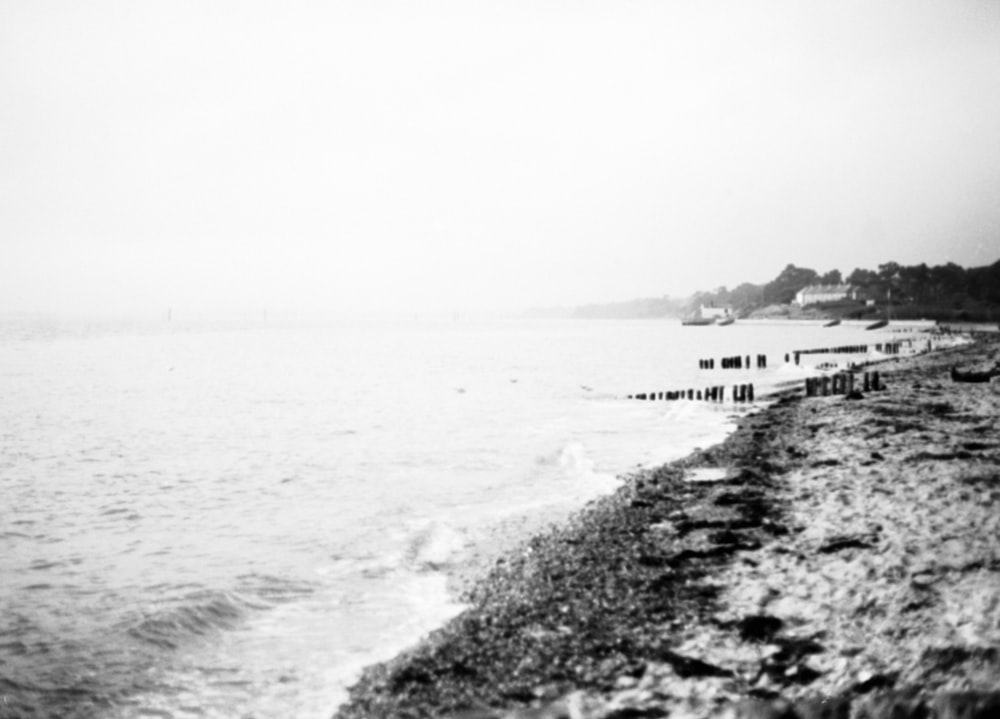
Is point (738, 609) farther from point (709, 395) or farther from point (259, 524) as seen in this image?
point (709, 395)

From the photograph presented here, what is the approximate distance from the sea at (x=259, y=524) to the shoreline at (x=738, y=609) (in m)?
1.24

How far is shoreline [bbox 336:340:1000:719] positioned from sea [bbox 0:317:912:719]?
1.24m

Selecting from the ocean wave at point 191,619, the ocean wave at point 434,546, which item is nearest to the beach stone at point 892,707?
the ocean wave at point 434,546

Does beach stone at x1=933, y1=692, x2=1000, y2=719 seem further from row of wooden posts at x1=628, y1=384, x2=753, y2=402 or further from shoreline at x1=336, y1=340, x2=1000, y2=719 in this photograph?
row of wooden posts at x1=628, y1=384, x2=753, y2=402

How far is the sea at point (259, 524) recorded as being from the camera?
25.2 ft

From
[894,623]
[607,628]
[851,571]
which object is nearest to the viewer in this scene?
[894,623]

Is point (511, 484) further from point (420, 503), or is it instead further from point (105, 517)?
point (105, 517)

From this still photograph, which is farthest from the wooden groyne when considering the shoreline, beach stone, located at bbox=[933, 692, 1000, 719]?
beach stone, located at bbox=[933, 692, 1000, 719]

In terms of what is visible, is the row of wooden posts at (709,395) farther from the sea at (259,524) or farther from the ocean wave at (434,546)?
the ocean wave at (434,546)

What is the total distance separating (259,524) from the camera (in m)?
14.1

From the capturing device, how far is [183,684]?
7363mm

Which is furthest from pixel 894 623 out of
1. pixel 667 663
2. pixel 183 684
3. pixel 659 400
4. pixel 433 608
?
pixel 659 400

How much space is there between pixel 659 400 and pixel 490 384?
1583 cm

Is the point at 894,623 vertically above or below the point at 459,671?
above
